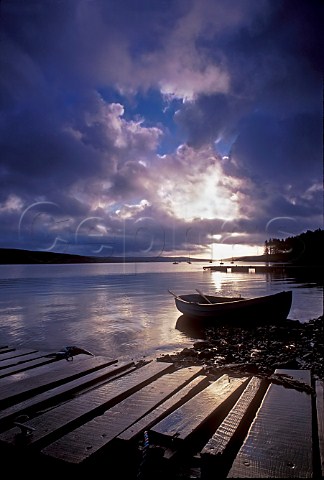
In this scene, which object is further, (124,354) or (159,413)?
(124,354)

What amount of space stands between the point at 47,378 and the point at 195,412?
3527 mm

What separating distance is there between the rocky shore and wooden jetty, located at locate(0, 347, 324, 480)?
3.97 meters

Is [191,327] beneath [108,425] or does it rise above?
beneath

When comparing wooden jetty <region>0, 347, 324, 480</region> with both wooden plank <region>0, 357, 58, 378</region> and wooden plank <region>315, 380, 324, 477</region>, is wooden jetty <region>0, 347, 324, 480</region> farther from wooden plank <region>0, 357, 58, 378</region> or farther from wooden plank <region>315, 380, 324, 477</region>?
wooden plank <region>0, 357, 58, 378</region>

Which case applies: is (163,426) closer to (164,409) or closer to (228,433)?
(164,409)

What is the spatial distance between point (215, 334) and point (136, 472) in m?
17.9

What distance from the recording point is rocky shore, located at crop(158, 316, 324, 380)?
41.7ft

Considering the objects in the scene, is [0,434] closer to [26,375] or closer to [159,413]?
[159,413]

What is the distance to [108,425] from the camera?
4.46m

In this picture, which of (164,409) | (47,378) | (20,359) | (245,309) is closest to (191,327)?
(245,309)

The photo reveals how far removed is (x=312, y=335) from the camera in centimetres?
2016

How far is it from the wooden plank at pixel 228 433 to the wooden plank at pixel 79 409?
198 cm

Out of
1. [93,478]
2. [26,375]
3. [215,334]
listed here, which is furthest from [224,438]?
[215,334]

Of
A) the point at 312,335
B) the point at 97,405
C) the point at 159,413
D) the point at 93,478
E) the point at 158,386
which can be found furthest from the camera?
the point at 312,335
